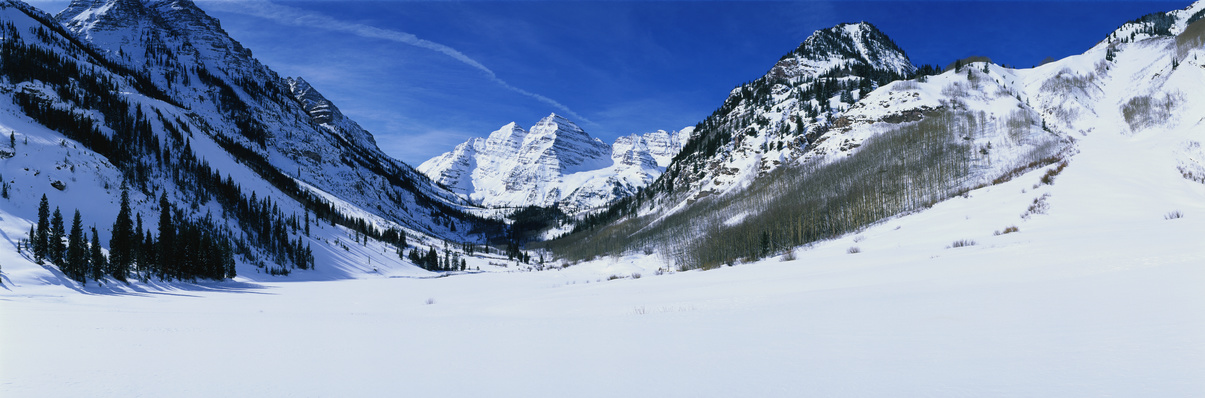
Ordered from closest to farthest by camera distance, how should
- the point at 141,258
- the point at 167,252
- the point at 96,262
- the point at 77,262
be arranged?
the point at 77,262 → the point at 96,262 → the point at 141,258 → the point at 167,252

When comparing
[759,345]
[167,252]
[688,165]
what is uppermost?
[688,165]

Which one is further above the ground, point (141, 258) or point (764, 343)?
point (141, 258)

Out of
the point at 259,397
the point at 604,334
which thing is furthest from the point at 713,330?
the point at 259,397

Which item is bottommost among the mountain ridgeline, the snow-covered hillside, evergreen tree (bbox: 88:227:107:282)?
the snow-covered hillside

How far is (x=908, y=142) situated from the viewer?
9162 centimetres

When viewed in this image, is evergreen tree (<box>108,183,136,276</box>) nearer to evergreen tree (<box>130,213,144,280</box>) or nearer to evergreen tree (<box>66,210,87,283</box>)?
evergreen tree (<box>130,213,144,280</box>)

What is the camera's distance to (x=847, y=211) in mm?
65062

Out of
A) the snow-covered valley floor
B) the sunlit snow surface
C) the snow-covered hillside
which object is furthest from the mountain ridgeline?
the snow-covered valley floor

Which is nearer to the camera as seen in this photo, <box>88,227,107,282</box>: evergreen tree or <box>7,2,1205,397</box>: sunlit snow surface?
<box>7,2,1205,397</box>: sunlit snow surface

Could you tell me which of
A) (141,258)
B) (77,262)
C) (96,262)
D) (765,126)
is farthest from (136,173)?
(765,126)

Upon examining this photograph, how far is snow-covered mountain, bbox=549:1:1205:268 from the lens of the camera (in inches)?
2581

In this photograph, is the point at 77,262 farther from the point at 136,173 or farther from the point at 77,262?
the point at 136,173

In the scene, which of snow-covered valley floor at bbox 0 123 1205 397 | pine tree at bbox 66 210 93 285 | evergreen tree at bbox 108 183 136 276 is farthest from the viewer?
Result: evergreen tree at bbox 108 183 136 276

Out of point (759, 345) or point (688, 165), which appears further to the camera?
point (688, 165)
